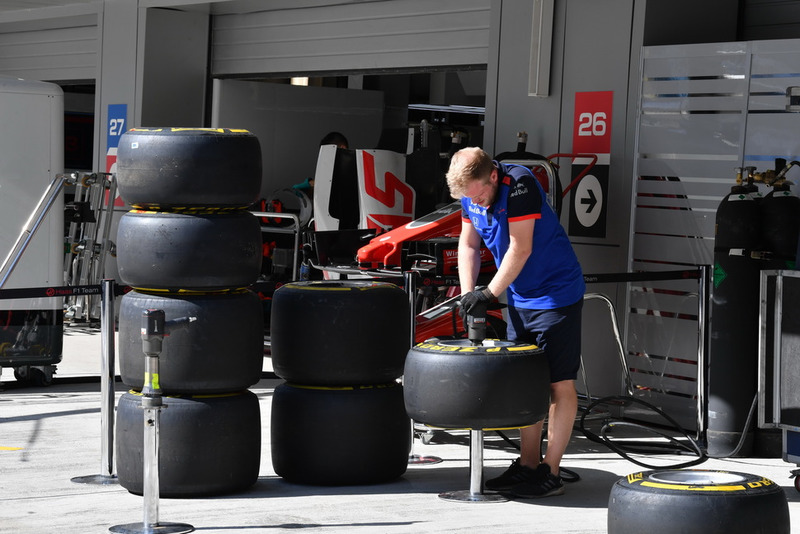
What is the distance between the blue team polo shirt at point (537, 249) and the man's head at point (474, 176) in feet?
0.23

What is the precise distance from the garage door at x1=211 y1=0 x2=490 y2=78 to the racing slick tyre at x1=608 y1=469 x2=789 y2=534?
695 cm

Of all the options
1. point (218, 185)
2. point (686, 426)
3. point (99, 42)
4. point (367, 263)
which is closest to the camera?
point (218, 185)

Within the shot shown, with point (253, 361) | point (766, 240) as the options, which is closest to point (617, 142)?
point (766, 240)

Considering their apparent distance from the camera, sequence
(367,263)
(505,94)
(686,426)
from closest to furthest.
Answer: (367,263) → (686,426) → (505,94)

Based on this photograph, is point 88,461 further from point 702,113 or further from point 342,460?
point 702,113

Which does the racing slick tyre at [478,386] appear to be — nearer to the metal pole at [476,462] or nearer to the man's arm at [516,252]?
the metal pole at [476,462]

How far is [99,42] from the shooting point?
13836 millimetres

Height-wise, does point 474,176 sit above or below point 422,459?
above

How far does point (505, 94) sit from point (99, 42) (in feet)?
20.3

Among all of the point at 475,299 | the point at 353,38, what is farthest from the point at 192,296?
the point at 353,38

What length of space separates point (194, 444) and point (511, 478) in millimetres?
1460

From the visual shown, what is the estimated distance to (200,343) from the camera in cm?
545

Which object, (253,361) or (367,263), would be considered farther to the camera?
(367,263)

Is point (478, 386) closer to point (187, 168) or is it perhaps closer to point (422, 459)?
point (422, 459)
